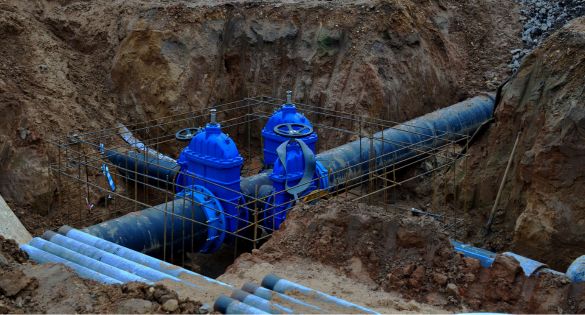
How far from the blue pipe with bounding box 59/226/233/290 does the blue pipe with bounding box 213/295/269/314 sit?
875 mm

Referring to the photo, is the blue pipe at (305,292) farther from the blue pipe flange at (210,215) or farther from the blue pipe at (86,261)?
the blue pipe flange at (210,215)

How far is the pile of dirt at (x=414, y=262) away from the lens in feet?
33.8

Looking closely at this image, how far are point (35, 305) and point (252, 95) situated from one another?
1196 centimetres

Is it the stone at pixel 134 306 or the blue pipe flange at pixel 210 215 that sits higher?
Result: the stone at pixel 134 306

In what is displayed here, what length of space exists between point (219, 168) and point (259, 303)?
5.28 m

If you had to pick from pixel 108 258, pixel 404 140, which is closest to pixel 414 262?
pixel 108 258

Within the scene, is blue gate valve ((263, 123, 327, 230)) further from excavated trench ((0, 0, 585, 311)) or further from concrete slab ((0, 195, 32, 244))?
concrete slab ((0, 195, 32, 244))

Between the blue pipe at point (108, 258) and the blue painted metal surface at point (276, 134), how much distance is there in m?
5.48

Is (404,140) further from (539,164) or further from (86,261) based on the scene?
(86,261)

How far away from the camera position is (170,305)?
8883mm

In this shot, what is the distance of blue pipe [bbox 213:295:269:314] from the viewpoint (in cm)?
895

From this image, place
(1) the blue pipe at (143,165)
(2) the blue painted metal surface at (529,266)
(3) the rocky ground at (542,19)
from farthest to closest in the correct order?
(3) the rocky ground at (542,19) < (1) the blue pipe at (143,165) < (2) the blue painted metal surface at (529,266)

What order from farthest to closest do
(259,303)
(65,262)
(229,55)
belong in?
(229,55), (65,262), (259,303)

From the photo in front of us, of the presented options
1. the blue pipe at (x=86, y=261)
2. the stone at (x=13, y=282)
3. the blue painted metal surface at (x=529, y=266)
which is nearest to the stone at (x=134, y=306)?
the blue pipe at (x=86, y=261)
